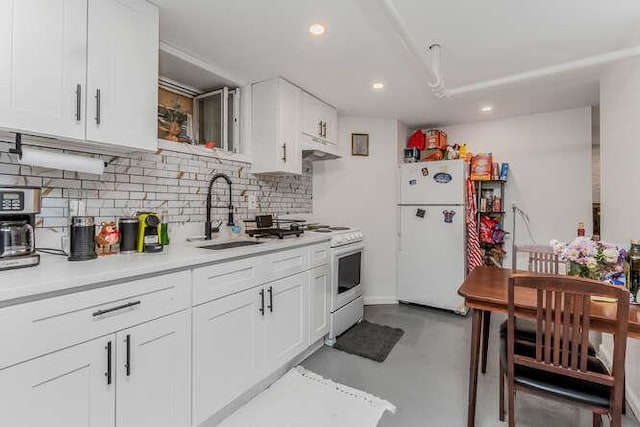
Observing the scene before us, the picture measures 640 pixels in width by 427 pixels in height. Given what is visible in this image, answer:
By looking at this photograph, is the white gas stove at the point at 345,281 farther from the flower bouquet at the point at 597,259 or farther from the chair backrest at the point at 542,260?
the flower bouquet at the point at 597,259

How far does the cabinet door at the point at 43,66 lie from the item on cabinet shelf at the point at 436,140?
354cm

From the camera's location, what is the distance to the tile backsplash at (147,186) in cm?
156

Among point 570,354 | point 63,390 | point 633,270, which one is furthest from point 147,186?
point 633,270

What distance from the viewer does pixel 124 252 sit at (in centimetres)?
167

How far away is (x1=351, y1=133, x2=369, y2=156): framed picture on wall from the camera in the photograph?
3.80 metres

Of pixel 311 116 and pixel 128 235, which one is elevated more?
pixel 311 116

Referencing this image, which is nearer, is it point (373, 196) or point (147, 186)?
point (147, 186)

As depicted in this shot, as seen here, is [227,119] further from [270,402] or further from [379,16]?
[270,402]

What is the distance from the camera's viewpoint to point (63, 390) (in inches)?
43.3

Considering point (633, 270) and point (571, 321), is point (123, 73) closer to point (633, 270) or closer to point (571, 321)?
point (571, 321)

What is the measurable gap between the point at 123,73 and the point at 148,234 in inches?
33.9

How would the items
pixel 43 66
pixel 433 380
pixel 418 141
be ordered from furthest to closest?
pixel 418 141
pixel 433 380
pixel 43 66

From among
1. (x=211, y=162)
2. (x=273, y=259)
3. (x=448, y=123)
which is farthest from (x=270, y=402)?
(x=448, y=123)

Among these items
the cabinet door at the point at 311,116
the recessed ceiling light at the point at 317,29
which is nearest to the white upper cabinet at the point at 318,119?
the cabinet door at the point at 311,116
